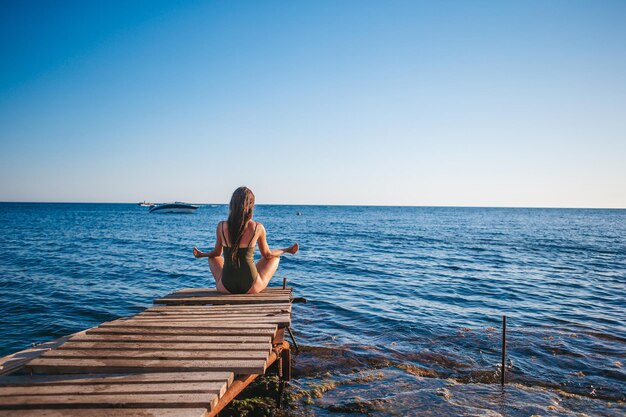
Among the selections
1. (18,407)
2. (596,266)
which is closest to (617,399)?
(18,407)

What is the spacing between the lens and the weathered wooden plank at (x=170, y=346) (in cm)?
415

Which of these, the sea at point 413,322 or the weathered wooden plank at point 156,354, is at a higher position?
the weathered wooden plank at point 156,354

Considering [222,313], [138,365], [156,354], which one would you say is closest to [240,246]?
[222,313]

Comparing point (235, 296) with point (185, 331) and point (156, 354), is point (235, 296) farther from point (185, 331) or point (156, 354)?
point (156, 354)

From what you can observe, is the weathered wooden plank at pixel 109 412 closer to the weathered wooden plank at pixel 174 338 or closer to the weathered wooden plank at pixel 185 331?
the weathered wooden plank at pixel 174 338

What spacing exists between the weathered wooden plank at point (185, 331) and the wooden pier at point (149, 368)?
1cm

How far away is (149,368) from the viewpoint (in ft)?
12.1

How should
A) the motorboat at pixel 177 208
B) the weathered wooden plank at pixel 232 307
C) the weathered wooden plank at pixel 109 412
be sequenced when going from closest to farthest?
the weathered wooden plank at pixel 109 412 < the weathered wooden plank at pixel 232 307 < the motorboat at pixel 177 208

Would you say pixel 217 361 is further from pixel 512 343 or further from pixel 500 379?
pixel 512 343

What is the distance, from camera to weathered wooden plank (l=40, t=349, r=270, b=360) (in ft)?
12.8

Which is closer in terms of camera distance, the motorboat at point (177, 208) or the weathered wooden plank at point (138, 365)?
the weathered wooden plank at point (138, 365)

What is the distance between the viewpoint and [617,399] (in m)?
6.31

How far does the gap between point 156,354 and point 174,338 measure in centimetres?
50

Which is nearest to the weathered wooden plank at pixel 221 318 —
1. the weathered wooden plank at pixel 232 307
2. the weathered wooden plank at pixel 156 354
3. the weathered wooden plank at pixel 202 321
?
the weathered wooden plank at pixel 202 321
